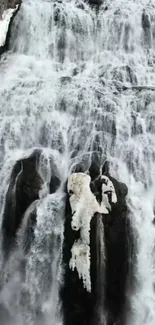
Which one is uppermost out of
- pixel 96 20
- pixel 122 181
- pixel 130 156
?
pixel 96 20

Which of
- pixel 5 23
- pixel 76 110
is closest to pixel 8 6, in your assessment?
pixel 5 23

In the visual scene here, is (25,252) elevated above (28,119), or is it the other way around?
(28,119)

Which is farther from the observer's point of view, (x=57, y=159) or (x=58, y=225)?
(x=57, y=159)

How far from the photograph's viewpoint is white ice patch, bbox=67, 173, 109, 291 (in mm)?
12156

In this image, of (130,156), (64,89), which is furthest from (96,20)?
(130,156)

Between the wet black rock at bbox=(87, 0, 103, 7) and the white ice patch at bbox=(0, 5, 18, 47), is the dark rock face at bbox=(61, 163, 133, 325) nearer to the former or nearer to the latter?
the white ice patch at bbox=(0, 5, 18, 47)

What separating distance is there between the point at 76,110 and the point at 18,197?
4786 millimetres

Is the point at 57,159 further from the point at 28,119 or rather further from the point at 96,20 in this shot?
the point at 96,20

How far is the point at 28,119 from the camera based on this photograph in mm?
16641

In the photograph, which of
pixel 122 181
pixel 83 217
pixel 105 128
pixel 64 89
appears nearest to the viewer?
pixel 83 217

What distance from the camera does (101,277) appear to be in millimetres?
12312

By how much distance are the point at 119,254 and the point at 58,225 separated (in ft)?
6.23

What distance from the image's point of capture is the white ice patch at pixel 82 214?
1216 centimetres

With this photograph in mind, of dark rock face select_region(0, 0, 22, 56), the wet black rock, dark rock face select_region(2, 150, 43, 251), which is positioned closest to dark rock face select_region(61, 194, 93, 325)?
dark rock face select_region(2, 150, 43, 251)
